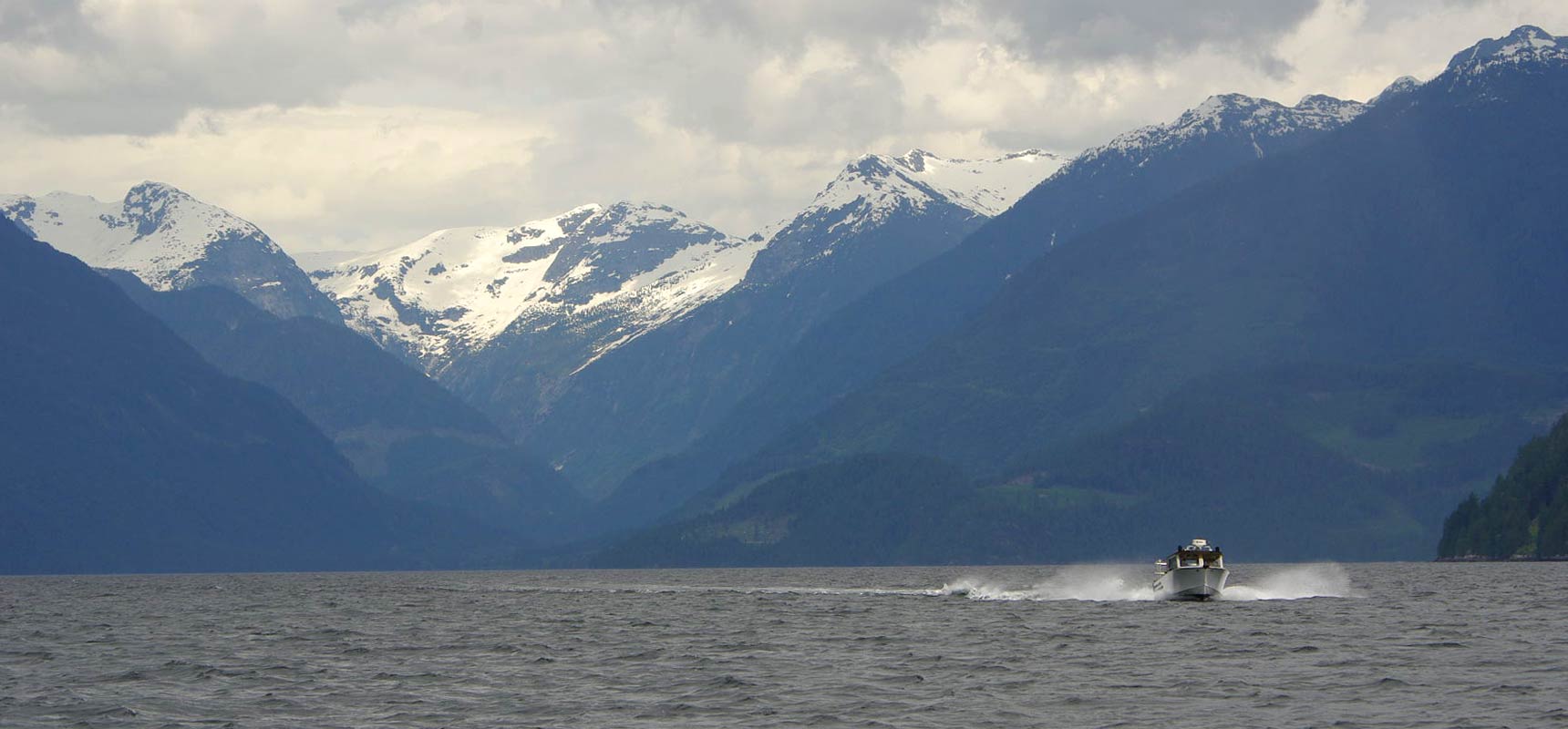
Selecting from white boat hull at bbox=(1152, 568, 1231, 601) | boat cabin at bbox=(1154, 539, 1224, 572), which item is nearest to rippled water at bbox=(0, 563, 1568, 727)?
white boat hull at bbox=(1152, 568, 1231, 601)

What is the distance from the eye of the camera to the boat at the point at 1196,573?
6885 inches

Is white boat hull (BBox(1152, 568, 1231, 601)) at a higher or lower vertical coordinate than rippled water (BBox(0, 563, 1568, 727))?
higher

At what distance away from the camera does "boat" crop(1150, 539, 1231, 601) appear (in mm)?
174875

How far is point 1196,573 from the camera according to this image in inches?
6890

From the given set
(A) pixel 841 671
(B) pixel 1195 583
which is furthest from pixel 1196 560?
(A) pixel 841 671

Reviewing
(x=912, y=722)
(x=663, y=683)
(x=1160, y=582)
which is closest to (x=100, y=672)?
(x=663, y=683)

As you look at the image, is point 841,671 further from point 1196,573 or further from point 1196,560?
point 1196,560

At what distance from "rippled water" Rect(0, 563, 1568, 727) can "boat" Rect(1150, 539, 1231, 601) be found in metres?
2.85

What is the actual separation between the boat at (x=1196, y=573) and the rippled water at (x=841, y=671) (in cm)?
285

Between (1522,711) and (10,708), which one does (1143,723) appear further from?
(10,708)

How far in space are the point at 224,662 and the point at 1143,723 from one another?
6518 centimetres

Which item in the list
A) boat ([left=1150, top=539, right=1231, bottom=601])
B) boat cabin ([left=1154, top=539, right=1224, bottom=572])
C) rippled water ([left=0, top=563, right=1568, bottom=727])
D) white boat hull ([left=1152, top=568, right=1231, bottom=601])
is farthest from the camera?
white boat hull ([left=1152, top=568, right=1231, bottom=601])

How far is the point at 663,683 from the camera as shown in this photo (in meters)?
107

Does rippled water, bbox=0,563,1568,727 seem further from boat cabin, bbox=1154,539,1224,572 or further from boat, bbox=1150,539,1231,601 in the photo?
boat cabin, bbox=1154,539,1224,572
